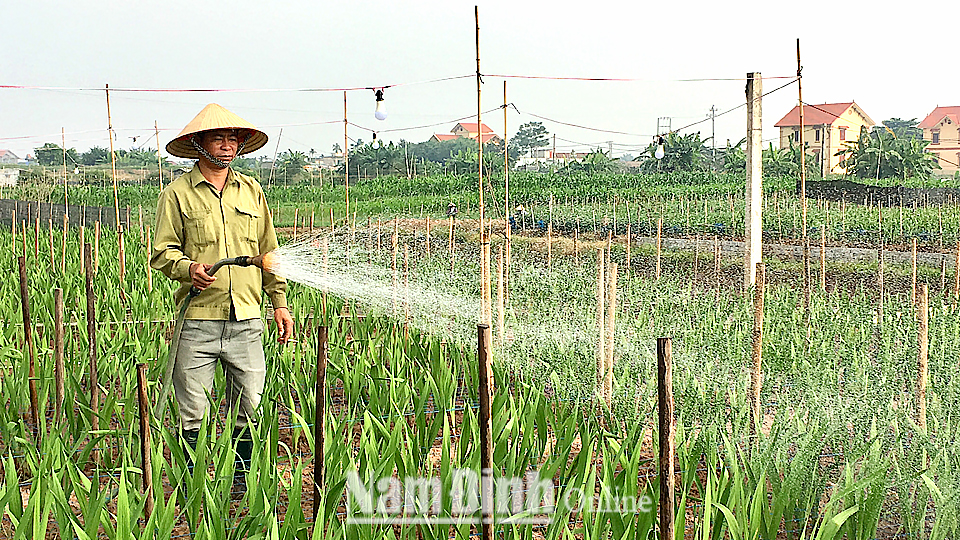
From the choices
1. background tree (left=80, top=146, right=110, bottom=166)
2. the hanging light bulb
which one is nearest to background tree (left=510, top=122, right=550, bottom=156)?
background tree (left=80, top=146, right=110, bottom=166)

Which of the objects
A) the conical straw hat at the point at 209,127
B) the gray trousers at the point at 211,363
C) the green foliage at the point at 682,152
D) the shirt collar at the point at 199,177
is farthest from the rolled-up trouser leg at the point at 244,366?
the green foliage at the point at 682,152

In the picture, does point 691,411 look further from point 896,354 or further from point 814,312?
point 814,312

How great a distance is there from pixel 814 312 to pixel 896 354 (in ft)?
4.03

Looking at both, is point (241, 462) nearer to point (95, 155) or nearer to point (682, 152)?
point (682, 152)

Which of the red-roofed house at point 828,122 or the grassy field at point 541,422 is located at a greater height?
the red-roofed house at point 828,122

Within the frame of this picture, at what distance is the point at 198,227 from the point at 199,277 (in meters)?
0.27

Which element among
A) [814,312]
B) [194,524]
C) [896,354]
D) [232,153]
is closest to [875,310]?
[814,312]

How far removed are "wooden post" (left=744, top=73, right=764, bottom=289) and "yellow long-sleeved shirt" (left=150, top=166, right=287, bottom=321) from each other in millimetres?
4187

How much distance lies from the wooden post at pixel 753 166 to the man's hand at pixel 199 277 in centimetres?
444

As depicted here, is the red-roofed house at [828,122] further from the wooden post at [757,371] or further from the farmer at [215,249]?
the farmer at [215,249]

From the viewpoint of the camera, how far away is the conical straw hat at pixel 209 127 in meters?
2.72

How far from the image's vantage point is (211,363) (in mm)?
2902

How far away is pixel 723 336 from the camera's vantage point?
14.2 feet

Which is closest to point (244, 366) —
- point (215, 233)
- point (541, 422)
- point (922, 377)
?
point (215, 233)
